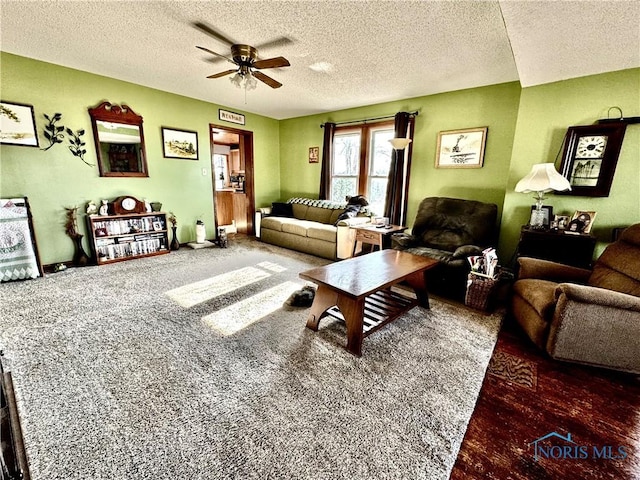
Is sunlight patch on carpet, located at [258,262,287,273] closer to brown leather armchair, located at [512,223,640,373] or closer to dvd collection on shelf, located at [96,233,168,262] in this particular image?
dvd collection on shelf, located at [96,233,168,262]

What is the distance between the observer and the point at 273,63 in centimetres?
244

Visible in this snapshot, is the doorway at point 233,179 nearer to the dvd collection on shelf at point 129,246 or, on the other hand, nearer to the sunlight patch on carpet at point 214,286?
the dvd collection on shelf at point 129,246

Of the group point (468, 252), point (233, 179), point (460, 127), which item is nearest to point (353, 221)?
point (468, 252)

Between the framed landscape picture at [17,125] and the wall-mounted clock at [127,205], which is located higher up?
the framed landscape picture at [17,125]

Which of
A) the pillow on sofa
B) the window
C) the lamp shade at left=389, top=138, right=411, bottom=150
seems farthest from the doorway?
the lamp shade at left=389, top=138, right=411, bottom=150

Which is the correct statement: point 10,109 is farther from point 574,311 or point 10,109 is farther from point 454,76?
point 574,311

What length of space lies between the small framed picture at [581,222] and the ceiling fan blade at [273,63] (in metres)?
3.05

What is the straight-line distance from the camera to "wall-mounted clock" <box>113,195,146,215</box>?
3727 millimetres

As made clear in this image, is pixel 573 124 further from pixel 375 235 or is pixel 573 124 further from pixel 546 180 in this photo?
pixel 375 235

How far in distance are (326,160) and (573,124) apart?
133 inches

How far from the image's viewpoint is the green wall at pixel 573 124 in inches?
95.5

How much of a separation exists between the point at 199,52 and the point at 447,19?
2353 millimetres

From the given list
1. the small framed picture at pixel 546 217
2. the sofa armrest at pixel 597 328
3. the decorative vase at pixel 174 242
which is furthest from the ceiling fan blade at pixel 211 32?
the small framed picture at pixel 546 217

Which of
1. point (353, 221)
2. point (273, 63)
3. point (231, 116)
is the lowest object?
point (353, 221)
